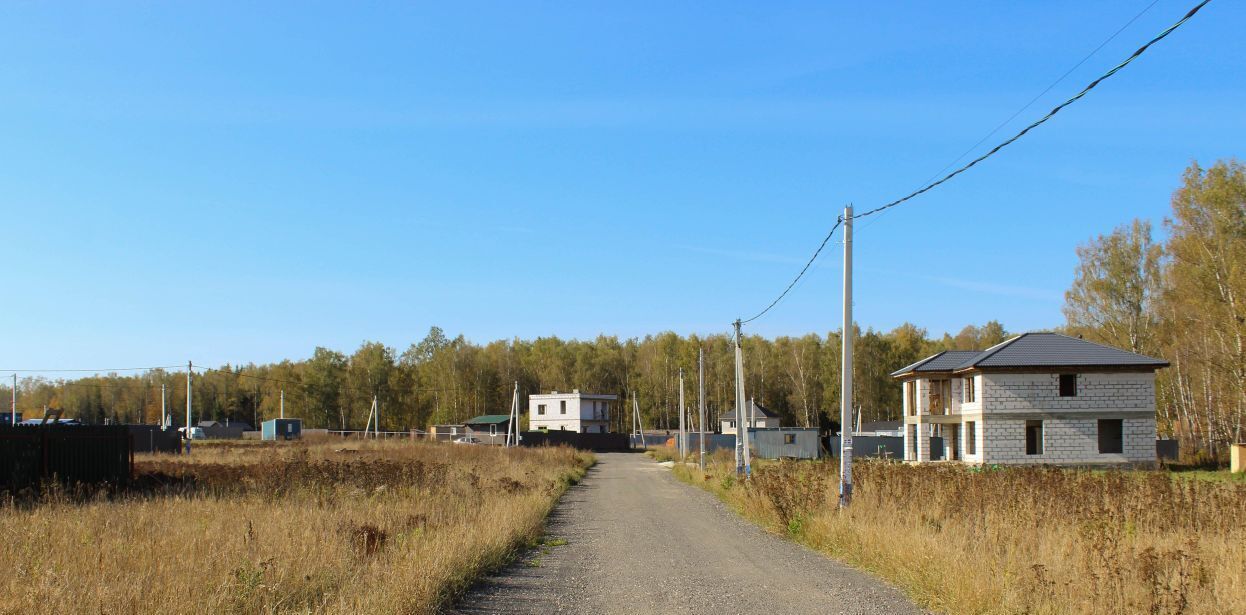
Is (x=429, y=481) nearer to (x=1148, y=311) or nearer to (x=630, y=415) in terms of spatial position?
(x=1148, y=311)

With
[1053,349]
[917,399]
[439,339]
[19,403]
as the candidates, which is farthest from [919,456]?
[19,403]

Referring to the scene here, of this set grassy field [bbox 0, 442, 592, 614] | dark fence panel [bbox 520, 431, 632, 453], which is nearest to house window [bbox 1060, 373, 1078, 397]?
grassy field [bbox 0, 442, 592, 614]

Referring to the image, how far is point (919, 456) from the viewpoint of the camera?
4919 centimetres

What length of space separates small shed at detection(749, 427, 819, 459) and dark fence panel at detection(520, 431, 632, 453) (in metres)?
18.8

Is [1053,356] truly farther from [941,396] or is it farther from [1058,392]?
[941,396]

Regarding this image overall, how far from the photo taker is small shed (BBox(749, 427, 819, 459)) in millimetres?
56444

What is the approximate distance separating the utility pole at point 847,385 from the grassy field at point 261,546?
5199 millimetres

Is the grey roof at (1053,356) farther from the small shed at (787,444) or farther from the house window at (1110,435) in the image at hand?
the small shed at (787,444)

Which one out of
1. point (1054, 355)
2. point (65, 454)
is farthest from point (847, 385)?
point (1054, 355)

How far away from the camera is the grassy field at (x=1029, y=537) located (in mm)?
8359

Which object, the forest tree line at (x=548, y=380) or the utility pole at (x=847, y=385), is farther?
the forest tree line at (x=548, y=380)

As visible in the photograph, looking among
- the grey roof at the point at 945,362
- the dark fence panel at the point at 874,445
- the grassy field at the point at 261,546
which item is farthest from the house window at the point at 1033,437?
the grassy field at the point at 261,546

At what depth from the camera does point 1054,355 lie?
43.8m

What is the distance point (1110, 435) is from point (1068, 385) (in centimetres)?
302
